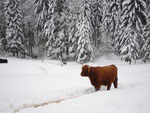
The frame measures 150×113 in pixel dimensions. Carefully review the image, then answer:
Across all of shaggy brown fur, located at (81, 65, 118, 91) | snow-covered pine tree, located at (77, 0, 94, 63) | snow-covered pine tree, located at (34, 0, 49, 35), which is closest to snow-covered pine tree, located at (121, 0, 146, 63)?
snow-covered pine tree, located at (77, 0, 94, 63)

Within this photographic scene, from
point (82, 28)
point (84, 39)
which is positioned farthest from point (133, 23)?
point (82, 28)

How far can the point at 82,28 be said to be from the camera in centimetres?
2609

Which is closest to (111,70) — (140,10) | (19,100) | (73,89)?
(73,89)

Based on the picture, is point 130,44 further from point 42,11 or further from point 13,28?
point 13,28

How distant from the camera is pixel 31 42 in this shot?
45438 millimetres

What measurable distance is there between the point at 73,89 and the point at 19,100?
282cm

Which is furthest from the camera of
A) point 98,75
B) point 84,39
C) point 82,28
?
point 82,28

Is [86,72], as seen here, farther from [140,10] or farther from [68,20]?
[68,20]

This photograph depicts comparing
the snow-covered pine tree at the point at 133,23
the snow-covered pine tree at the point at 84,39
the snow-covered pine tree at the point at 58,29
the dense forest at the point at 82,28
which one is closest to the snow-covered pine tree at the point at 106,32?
the dense forest at the point at 82,28

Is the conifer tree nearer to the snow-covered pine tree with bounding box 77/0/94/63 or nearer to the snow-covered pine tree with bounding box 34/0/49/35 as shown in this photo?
the snow-covered pine tree with bounding box 34/0/49/35

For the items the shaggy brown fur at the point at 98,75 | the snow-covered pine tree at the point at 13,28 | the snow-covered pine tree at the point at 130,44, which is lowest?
the shaggy brown fur at the point at 98,75

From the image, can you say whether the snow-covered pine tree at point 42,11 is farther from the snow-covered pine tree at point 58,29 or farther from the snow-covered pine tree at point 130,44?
the snow-covered pine tree at point 130,44

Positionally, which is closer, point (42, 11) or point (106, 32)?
point (42, 11)

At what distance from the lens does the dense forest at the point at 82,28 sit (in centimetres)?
2241
